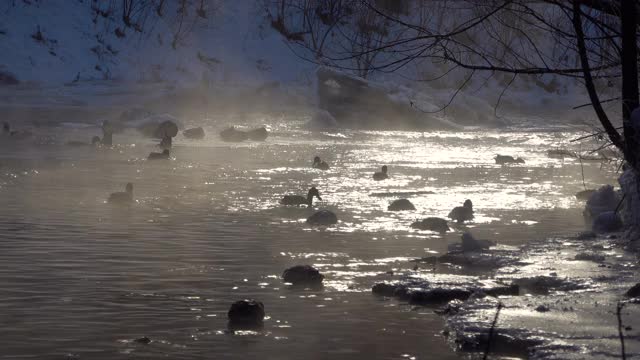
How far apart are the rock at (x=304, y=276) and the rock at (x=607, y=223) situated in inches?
128

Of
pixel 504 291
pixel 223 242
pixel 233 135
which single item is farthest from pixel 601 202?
pixel 233 135

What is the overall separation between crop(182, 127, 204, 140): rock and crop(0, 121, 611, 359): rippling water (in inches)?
124

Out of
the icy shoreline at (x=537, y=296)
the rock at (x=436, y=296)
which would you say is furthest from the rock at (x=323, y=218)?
the rock at (x=436, y=296)

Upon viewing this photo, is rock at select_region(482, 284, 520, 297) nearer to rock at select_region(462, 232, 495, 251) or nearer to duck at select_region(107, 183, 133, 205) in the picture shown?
rock at select_region(462, 232, 495, 251)

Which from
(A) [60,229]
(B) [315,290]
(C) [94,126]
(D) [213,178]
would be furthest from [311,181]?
(C) [94,126]

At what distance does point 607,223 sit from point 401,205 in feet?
7.53

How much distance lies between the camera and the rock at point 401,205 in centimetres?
1064

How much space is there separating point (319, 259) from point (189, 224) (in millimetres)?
1968

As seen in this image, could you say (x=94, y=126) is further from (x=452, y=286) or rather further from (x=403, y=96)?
(x=452, y=286)

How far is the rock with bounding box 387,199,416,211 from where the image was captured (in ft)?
34.9

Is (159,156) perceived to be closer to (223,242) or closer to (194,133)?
(194,133)

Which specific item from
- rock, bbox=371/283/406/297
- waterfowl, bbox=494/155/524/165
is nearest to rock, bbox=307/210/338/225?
rock, bbox=371/283/406/297

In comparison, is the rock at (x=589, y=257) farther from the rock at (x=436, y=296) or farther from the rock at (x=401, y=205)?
the rock at (x=401, y=205)

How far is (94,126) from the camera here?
74.1 feet
